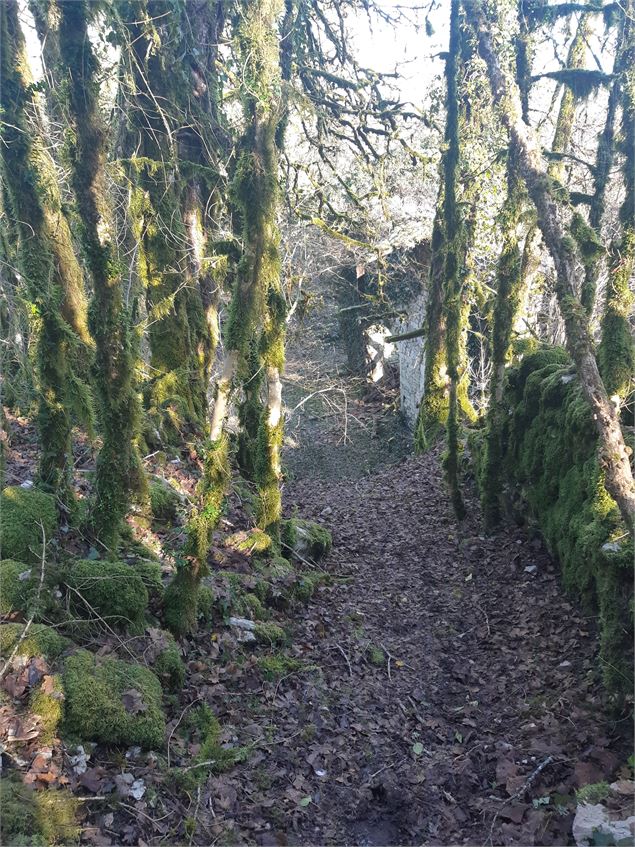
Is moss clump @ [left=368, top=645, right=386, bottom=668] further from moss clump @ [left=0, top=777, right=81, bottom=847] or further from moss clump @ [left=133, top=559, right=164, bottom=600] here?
moss clump @ [left=0, top=777, right=81, bottom=847]

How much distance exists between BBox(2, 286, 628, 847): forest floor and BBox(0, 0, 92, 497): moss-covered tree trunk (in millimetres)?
1645

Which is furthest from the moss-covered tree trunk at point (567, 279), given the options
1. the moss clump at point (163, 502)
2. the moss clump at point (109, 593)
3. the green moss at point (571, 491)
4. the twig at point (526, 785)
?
the moss clump at point (163, 502)

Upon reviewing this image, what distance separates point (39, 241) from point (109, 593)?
12.0 feet

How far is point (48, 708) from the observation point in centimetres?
394

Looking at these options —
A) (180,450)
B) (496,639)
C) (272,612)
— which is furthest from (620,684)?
(180,450)

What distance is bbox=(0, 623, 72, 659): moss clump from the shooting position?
4.18 meters

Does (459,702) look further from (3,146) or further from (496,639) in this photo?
(3,146)

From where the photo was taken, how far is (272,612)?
298 inches

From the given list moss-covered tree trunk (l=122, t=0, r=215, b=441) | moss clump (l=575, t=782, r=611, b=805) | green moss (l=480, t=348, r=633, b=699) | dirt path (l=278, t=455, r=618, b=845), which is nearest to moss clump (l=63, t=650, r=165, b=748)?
dirt path (l=278, t=455, r=618, b=845)

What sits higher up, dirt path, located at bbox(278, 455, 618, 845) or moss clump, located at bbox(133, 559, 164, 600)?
moss clump, located at bbox(133, 559, 164, 600)

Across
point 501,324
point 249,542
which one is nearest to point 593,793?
point 249,542

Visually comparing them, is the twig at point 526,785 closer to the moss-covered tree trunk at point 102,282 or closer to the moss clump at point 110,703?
the moss clump at point 110,703

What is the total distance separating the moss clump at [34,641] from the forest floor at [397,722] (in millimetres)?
582

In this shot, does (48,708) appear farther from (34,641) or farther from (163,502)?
(163,502)
